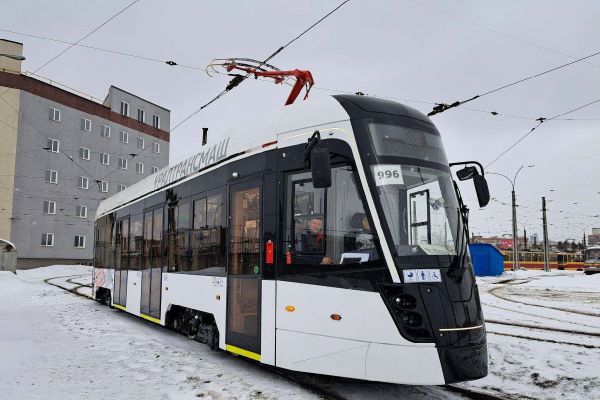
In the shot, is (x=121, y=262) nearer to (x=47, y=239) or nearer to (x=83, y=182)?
(x=47, y=239)

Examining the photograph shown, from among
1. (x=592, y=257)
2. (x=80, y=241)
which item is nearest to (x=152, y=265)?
(x=80, y=241)

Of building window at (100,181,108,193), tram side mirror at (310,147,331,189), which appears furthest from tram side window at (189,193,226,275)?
building window at (100,181,108,193)

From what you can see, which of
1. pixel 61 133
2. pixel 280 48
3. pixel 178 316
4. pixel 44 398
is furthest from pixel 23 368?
pixel 61 133

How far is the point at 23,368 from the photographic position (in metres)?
6.16

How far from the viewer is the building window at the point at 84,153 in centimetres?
4394

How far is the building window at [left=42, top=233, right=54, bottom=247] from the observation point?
40.5m

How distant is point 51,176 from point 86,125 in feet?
19.1

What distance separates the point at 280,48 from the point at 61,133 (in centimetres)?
3888

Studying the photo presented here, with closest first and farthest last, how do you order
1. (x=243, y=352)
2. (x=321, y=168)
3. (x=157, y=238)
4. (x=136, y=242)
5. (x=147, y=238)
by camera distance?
(x=321, y=168) → (x=243, y=352) → (x=157, y=238) → (x=147, y=238) → (x=136, y=242)

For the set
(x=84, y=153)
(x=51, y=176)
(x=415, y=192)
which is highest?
(x=84, y=153)

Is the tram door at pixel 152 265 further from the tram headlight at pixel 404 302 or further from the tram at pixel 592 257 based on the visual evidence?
the tram at pixel 592 257

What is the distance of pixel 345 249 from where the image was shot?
17.6ft

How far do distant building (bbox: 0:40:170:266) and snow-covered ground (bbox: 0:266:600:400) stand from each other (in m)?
29.7

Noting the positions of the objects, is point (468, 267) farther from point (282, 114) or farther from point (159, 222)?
point (159, 222)
